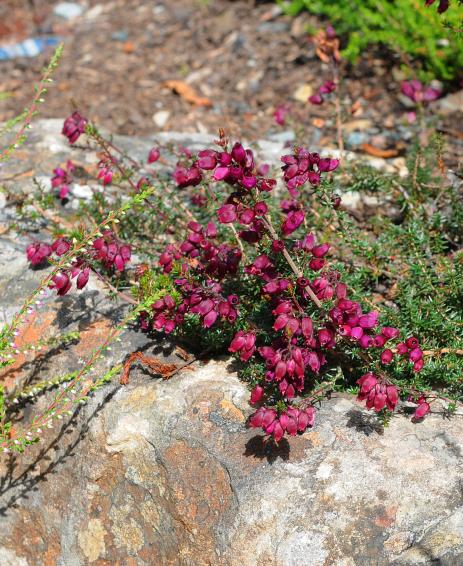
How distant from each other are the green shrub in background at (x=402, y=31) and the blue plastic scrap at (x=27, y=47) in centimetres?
336

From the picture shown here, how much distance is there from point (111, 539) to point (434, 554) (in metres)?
1.42

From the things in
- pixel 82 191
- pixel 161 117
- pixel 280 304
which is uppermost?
pixel 280 304

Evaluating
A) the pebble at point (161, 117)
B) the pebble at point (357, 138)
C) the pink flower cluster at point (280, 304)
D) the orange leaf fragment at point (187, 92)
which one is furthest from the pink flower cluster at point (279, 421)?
the orange leaf fragment at point (187, 92)

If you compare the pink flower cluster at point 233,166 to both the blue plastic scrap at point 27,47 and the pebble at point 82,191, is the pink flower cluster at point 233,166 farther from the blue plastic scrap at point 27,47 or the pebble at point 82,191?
the blue plastic scrap at point 27,47

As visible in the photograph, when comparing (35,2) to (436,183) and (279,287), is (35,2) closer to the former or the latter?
(436,183)

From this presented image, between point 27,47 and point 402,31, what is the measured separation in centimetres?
438

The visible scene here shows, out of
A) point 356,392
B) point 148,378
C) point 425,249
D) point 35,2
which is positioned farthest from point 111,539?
point 35,2

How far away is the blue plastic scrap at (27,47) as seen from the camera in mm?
7641

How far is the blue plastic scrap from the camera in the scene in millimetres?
7641

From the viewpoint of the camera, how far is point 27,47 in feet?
25.4

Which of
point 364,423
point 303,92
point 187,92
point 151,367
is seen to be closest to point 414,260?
point 364,423

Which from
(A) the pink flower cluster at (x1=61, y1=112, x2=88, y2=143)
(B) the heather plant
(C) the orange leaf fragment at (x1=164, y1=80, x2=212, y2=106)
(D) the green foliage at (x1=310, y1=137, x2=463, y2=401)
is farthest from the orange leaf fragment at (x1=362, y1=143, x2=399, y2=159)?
(A) the pink flower cluster at (x1=61, y1=112, x2=88, y2=143)

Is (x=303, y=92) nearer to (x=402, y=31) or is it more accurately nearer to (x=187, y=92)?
(x=402, y=31)

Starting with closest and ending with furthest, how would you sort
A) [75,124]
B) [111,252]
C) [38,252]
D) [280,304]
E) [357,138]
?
1. [280,304]
2. [111,252]
3. [38,252]
4. [75,124]
5. [357,138]
